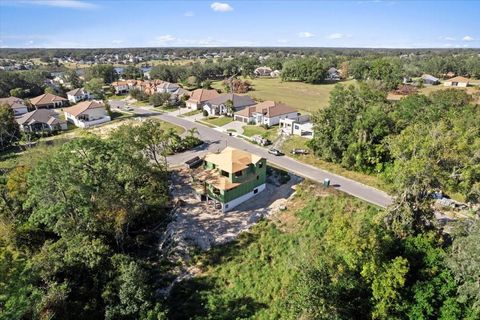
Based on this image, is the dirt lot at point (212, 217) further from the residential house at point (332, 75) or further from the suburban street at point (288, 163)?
the residential house at point (332, 75)

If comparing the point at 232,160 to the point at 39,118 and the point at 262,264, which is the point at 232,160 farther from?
the point at 39,118

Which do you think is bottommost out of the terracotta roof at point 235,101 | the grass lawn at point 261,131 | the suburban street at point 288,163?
the suburban street at point 288,163

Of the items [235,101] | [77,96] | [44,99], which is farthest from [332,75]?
[44,99]

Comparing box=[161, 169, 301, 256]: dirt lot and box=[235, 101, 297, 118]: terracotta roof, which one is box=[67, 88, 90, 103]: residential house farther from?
box=[161, 169, 301, 256]: dirt lot

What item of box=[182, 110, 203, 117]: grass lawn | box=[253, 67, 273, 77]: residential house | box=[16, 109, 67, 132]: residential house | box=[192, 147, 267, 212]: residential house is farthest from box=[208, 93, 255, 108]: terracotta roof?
box=[253, 67, 273, 77]: residential house

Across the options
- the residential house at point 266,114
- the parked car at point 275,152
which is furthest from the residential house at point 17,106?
the parked car at point 275,152

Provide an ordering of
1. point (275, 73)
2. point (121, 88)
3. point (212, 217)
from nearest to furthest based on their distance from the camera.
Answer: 1. point (212, 217)
2. point (121, 88)
3. point (275, 73)
